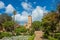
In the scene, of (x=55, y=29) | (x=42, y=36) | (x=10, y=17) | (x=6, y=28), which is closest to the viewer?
(x=42, y=36)

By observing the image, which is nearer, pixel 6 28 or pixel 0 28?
pixel 6 28

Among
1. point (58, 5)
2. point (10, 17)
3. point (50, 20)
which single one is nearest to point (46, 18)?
point (50, 20)

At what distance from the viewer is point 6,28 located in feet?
221

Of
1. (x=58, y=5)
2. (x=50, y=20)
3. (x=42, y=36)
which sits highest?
(x=58, y=5)

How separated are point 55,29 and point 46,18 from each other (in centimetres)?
217

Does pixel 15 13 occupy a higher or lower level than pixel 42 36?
higher

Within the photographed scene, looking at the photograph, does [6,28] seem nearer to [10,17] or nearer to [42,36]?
[10,17]

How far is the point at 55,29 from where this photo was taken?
32562mm

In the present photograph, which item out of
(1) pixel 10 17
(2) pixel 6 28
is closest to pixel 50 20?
(2) pixel 6 28

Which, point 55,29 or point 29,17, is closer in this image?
point 55,29

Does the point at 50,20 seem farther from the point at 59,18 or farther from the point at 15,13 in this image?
the point at 15,13

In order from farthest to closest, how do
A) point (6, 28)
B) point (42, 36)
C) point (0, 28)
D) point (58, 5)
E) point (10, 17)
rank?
1. point (10, 17)
2. point (0, 28)
3. point (6, 28)
4. point (58, 5)
5. point (42, 36)

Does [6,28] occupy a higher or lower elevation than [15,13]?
lower

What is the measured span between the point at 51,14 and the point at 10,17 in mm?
49019
